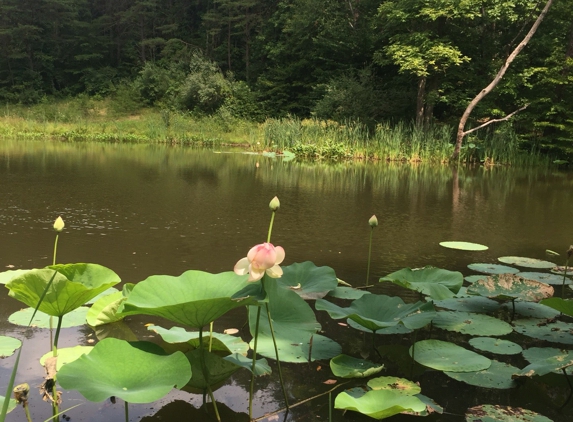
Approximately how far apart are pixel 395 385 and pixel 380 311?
0.31 m

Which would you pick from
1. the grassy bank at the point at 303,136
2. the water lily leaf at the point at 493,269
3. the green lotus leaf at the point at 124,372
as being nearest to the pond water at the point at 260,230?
the water lily leaf at the point at 493,269

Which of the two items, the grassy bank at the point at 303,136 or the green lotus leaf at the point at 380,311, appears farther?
the grassy bank at the point at 303,136

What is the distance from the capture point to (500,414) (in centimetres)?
131

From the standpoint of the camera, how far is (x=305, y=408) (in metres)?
1.40

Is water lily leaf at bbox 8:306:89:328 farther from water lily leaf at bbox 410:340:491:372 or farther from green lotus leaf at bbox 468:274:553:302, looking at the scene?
green lotus leaf at bbox 468:274:553:302

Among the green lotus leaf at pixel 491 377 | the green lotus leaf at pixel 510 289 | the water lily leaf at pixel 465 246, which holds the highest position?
the green lotus leaf at pixel 510 289

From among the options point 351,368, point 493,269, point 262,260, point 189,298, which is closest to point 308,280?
point 351,368

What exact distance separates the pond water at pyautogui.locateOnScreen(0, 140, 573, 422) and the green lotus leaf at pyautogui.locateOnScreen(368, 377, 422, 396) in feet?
0.24

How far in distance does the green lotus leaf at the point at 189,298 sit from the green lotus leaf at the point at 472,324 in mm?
896

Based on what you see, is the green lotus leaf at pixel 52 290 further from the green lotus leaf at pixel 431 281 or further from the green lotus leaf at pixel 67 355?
the green lotus leaf at pixel 431 281

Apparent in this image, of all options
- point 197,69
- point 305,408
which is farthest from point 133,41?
point 305,408

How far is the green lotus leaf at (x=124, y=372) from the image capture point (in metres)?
1.04

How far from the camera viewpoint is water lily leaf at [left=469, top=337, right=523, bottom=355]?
1.69m

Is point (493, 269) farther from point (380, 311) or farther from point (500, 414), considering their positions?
point (500, 414)
